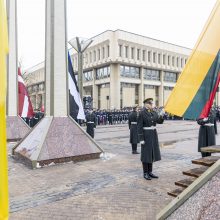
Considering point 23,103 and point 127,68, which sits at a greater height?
point 127,68

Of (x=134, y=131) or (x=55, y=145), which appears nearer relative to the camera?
(x=55, y=145)

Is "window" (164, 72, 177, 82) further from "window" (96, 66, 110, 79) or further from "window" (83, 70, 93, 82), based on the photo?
"window" (83, 70, 93, 82)

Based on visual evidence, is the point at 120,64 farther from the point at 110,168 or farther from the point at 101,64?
the point at 110,168

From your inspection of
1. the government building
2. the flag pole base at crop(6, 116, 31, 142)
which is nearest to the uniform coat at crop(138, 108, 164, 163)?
the flag pole base at crop(6, 116, 31, 142)

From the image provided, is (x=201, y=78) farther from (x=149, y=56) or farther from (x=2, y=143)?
(x=149, y=56)

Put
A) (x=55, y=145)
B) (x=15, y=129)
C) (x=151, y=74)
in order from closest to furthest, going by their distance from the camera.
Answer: (x=55, y=145), (x=15, y=129), (x=151, y=74)

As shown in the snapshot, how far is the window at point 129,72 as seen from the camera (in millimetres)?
44094

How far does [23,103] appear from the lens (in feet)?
39.7

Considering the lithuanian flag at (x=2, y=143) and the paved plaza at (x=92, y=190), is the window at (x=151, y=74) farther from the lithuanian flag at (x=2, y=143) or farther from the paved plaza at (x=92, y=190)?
the lithuanian flag at (x=2, y=143)

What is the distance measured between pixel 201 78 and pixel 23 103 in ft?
32.0

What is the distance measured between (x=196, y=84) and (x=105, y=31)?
41383 mm

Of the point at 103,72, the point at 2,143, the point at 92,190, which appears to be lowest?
the point at 92,190

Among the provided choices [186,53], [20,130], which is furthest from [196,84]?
[186,53]

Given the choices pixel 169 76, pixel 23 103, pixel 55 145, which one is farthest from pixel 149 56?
pixel 55 145
